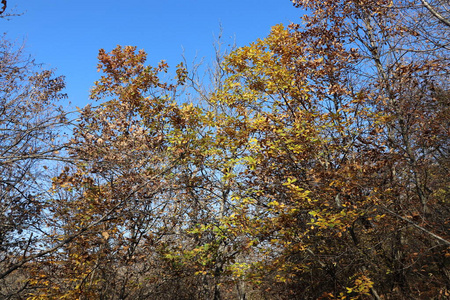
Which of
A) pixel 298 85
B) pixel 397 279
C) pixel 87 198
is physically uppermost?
pixel 298 85

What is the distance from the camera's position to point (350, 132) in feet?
23.5

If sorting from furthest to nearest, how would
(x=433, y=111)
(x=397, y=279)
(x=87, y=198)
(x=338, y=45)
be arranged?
1. (x=338, y=45)
2. (x=433, y=111)
3. (x=397, y=279)
4. (x=87, y=198)

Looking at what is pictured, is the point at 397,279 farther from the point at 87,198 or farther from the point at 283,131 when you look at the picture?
the point at 87,198

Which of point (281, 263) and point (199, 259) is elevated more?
point (199, 259)

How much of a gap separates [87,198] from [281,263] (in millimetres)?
4414

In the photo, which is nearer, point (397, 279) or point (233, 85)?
point (397, 279)

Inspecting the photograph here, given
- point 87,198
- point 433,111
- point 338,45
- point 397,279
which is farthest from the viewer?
point 338,45

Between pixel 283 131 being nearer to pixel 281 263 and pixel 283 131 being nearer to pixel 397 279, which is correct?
pixel 281 263

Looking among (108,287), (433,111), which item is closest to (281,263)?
(108,287)

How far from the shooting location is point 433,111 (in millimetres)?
7406

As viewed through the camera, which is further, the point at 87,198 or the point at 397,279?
the point at 397,279

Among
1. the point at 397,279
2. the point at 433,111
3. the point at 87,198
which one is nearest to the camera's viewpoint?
the point at 87,198

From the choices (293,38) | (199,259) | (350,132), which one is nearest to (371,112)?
(350,132)

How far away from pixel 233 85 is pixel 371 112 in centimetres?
357
